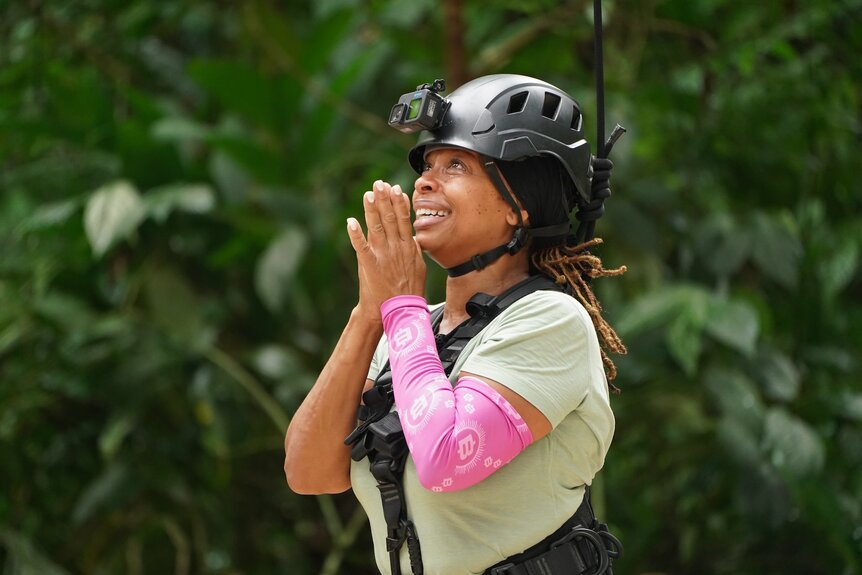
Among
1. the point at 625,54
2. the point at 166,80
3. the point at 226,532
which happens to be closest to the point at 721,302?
the point at 625,54

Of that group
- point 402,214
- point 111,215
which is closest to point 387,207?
point 402,214

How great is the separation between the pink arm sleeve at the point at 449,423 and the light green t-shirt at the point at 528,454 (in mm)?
52

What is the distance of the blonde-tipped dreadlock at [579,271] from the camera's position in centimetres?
217

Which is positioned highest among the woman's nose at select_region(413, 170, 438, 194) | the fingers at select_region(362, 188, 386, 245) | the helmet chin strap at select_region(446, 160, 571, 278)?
the woman's nose at select_region(413, 170, 438, 194)

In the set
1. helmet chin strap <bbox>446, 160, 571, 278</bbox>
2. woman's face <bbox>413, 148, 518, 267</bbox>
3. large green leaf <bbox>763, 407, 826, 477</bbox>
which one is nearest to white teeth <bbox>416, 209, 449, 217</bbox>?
woman's face <bbox>413, 148, 518, 267</bbox>

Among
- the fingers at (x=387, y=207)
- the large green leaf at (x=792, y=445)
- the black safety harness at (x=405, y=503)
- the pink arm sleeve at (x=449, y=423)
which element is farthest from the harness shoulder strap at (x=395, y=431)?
the large green leaf at (x=792, y=445)

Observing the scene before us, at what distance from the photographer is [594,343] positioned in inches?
80.2

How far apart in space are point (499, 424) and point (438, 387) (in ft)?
0.38

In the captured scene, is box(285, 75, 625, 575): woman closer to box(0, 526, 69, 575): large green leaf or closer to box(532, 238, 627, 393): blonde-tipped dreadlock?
box(532, 238, 627, 393): blonde-tipped dreadlock

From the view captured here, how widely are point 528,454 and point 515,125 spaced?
59cm

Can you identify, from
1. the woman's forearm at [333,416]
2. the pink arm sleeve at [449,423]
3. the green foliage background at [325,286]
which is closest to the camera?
the pink arm sleeve at [449,423]

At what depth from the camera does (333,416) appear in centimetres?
214

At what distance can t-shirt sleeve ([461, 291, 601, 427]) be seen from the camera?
6.28 ft

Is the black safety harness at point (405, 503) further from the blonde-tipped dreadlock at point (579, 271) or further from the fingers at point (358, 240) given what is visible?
the fingers at point (358, 240)
